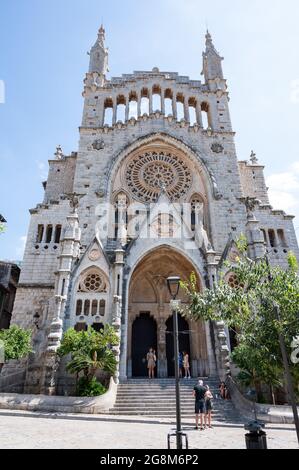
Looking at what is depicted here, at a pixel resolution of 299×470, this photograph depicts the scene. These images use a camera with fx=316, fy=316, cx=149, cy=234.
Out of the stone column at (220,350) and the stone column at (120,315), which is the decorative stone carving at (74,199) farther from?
the stone column at (220,350)

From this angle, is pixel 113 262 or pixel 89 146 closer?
pixel 113 262

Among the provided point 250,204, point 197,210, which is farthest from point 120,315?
point 250,204

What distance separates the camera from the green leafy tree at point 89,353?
14102 millimetres

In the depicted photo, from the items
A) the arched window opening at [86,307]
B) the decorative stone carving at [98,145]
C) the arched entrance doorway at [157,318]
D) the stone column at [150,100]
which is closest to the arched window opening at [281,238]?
the arched entrance doorway at [157,318]

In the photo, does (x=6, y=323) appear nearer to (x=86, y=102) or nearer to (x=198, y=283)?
(x=198, y=283)

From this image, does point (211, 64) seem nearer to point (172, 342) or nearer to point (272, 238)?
point (272, 238)

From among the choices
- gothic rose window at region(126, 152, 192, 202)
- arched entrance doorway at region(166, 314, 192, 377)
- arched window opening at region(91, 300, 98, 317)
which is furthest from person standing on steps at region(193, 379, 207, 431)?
gothic rose window at region(126, 152, 192, 202)

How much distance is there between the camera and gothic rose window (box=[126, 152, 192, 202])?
24.9 meters

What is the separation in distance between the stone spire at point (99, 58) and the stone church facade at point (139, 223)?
0.15 meters

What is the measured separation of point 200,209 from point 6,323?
18229mm

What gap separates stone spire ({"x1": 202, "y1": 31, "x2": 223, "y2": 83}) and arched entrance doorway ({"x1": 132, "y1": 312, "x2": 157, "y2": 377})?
24115 millimetres

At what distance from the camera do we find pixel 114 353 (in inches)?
611
